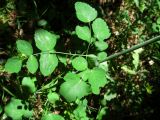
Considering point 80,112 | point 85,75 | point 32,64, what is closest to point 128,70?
point 80,112

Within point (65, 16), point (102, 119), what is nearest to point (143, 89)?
point (102, 119)

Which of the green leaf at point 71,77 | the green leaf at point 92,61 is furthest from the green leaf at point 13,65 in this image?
the green leaf at point 92,61

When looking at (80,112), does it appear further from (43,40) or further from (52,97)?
(43,40)

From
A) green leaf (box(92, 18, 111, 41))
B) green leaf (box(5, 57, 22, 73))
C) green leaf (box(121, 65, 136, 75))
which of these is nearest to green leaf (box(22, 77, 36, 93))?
green leaf (box(5, 57, 22, 73))

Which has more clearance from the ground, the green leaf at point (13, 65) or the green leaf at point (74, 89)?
the green leaf at point (13, 65)

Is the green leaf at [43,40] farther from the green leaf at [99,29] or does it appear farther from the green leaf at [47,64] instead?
the green leaf at [99,29]
